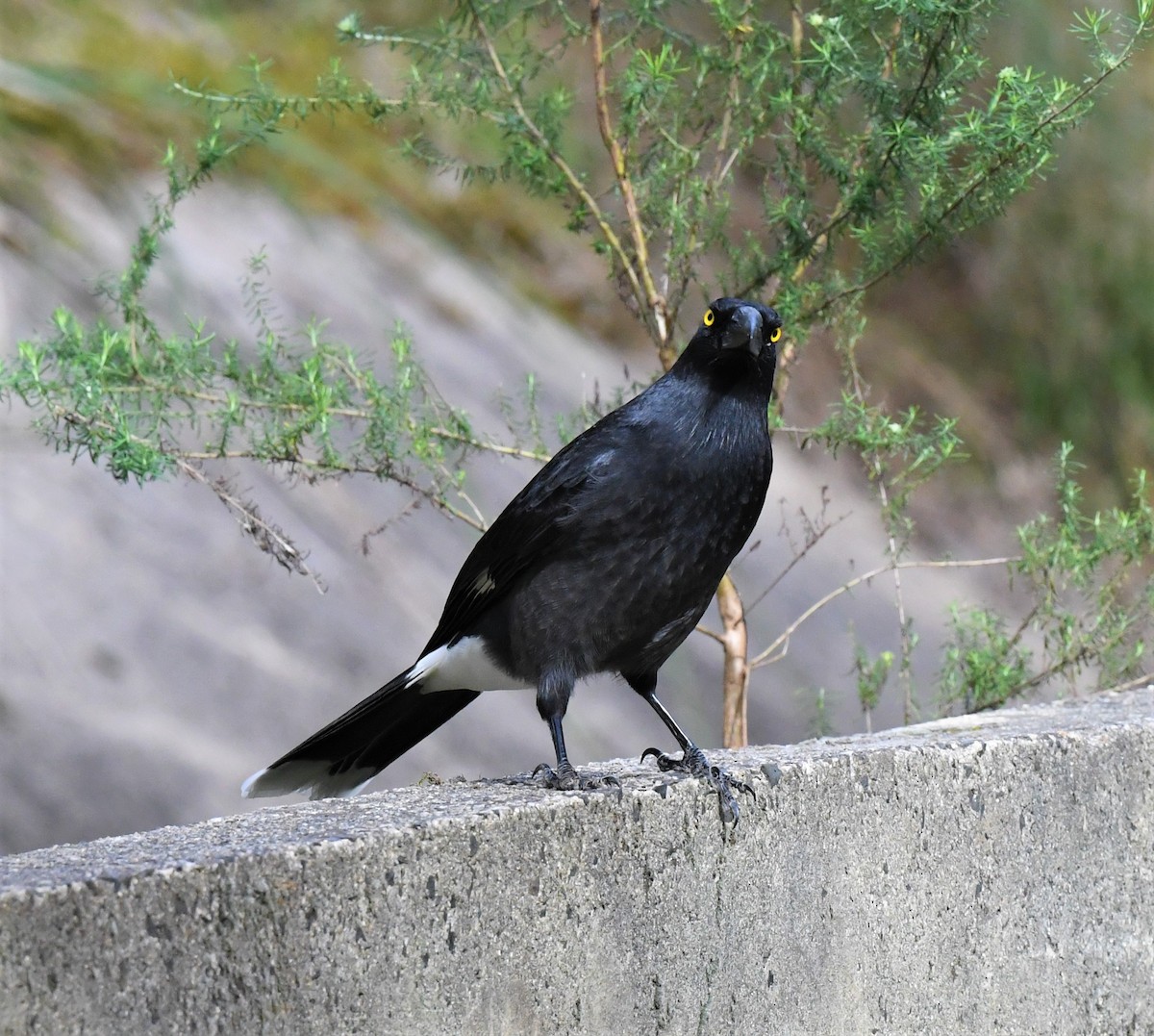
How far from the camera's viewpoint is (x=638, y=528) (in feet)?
8.55

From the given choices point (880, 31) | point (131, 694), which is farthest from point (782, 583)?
point (880, 31)

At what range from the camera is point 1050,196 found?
7.80 metres

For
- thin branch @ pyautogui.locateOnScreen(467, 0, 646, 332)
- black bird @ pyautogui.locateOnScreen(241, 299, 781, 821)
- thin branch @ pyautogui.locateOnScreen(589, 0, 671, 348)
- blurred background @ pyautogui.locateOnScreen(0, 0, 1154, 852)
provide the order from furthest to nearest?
blurred background @ pyautogui.locateOnScreen(0, 0, 1154, 852) < thin branch @ pyautogui.locateOnScreen(467, 0, 646, 332) < thin branch @ pyautogui.locateOnScreen(589, 0, 671, 348) < black bird @ pyautogui.locateOnScreen(241, 299, 781, 821)

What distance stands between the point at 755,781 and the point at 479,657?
610 mm

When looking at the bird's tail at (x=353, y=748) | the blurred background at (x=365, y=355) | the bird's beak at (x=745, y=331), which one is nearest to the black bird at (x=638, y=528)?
the bird's beak at (x=745, y=331)

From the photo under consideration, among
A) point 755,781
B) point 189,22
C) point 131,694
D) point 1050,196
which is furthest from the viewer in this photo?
point 1050,196

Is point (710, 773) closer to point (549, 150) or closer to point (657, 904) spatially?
point (657, 904)

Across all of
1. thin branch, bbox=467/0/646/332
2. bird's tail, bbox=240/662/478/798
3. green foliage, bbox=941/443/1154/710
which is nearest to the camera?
bird's tail, bbox=240/662/478/798

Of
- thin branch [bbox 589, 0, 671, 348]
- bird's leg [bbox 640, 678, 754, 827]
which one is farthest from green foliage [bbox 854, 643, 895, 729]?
bird's leg [bbox 640, 678, 754, 827]

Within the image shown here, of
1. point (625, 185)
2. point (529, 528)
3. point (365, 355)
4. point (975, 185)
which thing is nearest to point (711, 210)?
point (625, 185)

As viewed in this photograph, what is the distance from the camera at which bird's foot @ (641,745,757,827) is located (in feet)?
7.80

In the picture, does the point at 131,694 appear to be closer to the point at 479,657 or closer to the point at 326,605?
the point at 326,605

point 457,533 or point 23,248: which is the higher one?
point 23,248

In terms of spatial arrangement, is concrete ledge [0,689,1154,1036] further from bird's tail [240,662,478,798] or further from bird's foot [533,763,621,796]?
bird's tail [240,662,478,798]
